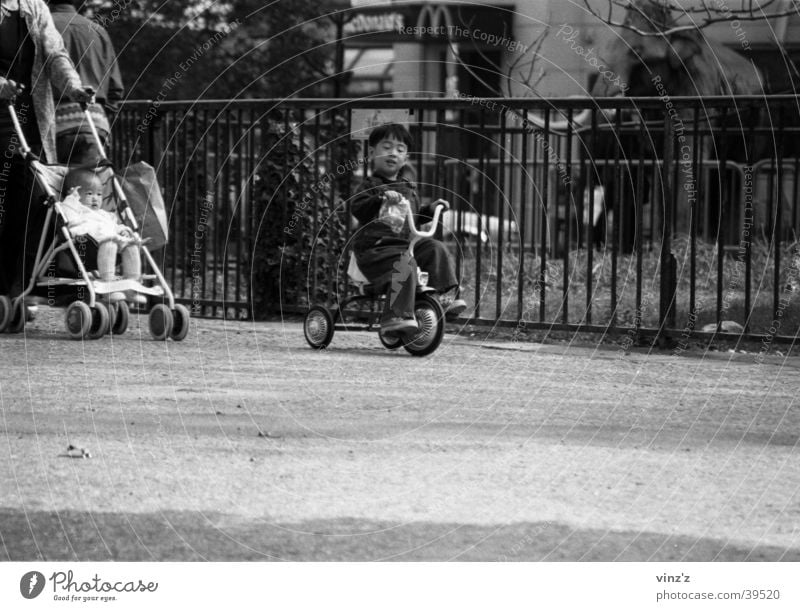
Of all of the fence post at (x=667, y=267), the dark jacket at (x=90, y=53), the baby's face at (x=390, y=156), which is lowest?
the fence post at (x=667, y=267)

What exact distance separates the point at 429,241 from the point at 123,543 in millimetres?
4271

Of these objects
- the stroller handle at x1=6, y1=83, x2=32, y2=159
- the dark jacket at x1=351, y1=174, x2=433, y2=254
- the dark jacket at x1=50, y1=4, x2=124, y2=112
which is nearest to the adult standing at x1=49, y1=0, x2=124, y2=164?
the dark jacket at x1=50, y1=4, x2=124, y2=112

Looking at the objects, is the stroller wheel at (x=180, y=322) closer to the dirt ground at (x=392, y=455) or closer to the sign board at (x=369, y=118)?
the dirt ground at (x=392, y=455)

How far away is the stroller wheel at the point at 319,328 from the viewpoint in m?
8.17

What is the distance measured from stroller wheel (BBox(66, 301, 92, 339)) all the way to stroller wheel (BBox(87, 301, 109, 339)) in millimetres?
37

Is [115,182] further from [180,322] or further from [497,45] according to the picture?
[497,45]

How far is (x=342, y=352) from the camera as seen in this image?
815 cm

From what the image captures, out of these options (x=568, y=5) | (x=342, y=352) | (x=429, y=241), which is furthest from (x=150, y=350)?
(x=568, y=5)

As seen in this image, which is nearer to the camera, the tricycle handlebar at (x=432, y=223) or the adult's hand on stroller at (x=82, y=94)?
the tricycle handlebar at (x=432, y=223)

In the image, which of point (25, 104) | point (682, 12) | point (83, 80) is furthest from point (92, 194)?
point (682, 12)

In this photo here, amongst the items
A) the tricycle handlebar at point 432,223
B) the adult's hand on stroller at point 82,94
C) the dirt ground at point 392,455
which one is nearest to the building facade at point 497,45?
the adult's hand on stroller at point 82,94

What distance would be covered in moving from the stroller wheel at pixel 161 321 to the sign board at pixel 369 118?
1847 millimetres

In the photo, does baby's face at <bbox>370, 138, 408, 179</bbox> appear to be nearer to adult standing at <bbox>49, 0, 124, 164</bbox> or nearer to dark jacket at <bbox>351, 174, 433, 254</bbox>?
dark jacket at <bbox>351, 174, 433, 254</bbox>

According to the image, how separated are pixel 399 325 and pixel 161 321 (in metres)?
1.43
